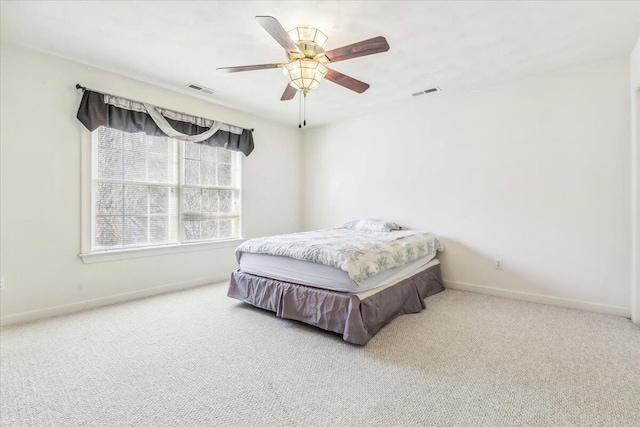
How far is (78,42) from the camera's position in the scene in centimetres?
A: 264

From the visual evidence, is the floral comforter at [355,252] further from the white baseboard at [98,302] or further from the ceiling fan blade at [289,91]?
the ceiling fan blade at [289,91]

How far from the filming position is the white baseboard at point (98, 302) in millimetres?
2686

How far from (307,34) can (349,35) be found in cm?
36

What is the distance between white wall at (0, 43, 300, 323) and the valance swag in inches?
5.1

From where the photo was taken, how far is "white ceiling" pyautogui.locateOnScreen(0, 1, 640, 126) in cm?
217

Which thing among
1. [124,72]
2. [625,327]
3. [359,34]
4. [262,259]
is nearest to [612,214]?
[625,327]

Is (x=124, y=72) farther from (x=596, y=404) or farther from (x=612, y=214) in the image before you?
(x=612, y=214)

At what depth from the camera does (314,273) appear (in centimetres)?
259

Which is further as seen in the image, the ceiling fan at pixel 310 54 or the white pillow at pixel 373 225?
the white pillow at pixel 373 225

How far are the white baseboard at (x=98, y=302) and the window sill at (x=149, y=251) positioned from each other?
0.41 m

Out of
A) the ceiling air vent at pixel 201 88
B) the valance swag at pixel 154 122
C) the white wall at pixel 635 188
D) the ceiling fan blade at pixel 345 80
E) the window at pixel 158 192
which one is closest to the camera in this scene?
the ceiling fan blade at pixel 345 80

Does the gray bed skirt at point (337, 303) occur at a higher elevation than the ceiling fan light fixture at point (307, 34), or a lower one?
lower

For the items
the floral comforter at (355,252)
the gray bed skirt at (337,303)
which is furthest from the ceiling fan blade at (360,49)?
the gray bed skirt at (337,303)

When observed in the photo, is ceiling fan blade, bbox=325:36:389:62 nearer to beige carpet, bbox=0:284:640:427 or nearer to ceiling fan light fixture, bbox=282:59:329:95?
ceiling fan light fixture, bbox=282:59:329:95
